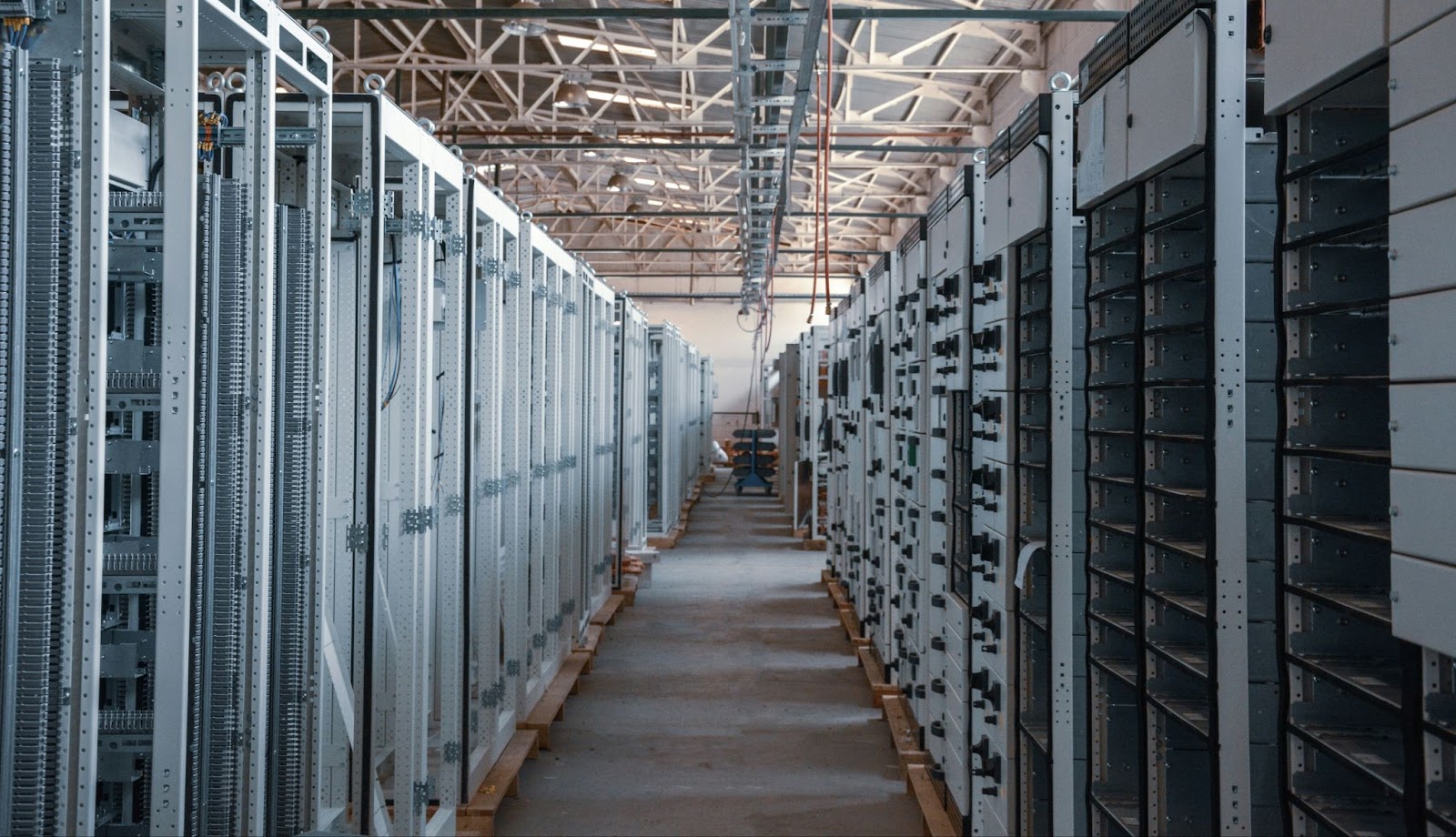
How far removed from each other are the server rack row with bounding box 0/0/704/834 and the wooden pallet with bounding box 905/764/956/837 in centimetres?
183

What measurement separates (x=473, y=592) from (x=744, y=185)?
535 cm

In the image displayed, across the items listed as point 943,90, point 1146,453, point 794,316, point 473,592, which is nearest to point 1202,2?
point 1146,453

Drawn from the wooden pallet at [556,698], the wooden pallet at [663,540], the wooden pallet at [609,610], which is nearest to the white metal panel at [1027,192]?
the wooden pallet at [556,698]

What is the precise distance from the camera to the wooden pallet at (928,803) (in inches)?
176

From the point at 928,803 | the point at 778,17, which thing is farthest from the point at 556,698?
the point at 778,17

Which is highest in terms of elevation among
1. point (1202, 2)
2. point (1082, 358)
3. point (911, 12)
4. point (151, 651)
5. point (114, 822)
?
point (911, 12)

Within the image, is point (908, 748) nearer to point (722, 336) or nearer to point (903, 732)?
point (903, 732)

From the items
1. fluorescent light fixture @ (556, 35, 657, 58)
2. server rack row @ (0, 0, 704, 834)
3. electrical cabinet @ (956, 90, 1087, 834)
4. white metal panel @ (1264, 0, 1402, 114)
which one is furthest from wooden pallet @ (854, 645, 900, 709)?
fluorescent light fixture @ (556, 35, 657, 58)

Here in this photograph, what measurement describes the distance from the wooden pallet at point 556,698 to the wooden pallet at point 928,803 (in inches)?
73.5

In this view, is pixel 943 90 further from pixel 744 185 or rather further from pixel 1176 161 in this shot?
pixel 1176 161

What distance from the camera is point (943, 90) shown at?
13578 mm

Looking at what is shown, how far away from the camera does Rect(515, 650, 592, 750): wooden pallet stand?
600cm

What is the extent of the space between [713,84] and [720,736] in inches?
379

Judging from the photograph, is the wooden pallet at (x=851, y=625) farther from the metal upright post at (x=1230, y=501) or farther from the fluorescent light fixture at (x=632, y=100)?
the fluorescent light fixture at (x=632, y=100)
